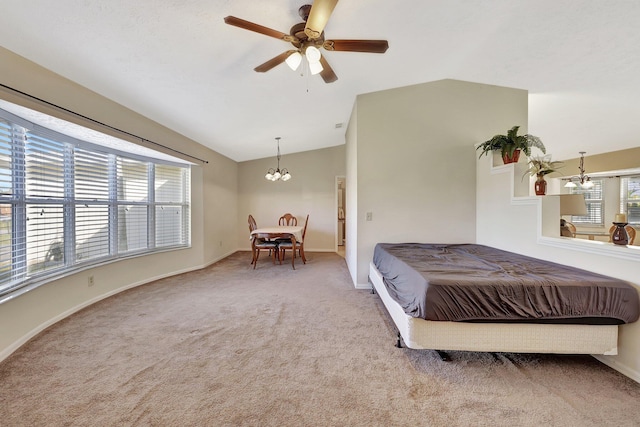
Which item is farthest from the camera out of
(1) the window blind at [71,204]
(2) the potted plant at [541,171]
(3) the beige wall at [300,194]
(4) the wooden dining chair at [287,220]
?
(3) the beige wall at [300,194]

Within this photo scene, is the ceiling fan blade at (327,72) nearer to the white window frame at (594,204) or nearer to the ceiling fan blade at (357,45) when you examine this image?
the ceiling fan blade at (357,45)

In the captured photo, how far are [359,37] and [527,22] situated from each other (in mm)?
1540

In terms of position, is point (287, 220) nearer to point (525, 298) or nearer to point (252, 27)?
point (252, 27)

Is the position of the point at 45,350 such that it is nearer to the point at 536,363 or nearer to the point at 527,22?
the point at 536,363

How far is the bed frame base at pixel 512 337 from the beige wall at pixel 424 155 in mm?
1791

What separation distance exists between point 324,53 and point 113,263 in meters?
3.63

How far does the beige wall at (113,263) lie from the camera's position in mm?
1987

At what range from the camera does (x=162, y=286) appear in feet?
11.8

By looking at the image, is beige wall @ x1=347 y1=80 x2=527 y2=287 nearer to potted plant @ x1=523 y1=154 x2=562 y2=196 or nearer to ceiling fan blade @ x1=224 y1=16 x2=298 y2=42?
potted plant @ x1=523 y1=154 x2=562 y2=196

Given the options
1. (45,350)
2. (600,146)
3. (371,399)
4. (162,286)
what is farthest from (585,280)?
(600,146)

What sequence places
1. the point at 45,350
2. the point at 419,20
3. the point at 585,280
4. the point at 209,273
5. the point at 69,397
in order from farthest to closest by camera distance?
the point at 209,273
the point at 419,20
the point at 45,350
the point at 585,280
the point at 69,397

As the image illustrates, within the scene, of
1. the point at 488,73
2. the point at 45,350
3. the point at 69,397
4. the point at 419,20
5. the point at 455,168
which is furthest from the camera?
the point at 455,168

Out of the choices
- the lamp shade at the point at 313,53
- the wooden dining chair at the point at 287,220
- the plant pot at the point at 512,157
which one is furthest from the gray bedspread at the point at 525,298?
the wooden dining chair at the point at 287,220

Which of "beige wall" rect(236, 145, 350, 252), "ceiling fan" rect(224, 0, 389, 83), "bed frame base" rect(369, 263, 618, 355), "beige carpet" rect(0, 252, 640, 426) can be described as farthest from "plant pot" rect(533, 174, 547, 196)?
"beige wall" rect(236, 145, 350, 252)
